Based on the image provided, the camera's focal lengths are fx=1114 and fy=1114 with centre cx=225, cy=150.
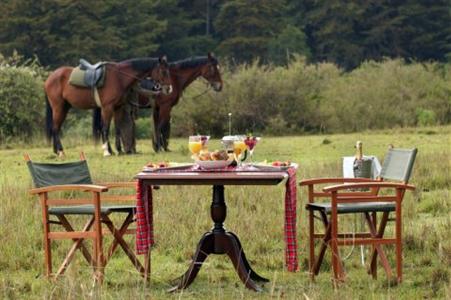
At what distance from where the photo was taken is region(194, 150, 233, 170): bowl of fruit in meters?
7.15

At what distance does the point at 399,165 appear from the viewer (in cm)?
771

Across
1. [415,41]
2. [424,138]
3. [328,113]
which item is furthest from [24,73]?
[415,41]

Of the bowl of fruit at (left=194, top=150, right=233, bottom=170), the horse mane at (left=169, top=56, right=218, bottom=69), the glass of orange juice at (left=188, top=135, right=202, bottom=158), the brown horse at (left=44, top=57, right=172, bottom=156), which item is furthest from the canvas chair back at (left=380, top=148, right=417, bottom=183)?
the horse mane at (left=169, top=56, right=218, bottom=69)

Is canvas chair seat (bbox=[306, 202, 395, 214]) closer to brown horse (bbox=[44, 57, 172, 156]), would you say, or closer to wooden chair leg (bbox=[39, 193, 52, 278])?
wooden chair leg (bbox=[39, 193, 52, 278])

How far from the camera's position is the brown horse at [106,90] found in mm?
19250

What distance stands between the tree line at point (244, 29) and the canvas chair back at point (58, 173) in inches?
1436

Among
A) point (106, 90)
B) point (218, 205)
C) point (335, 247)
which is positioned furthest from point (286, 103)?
point (335, 247)

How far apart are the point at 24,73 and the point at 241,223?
19881mm

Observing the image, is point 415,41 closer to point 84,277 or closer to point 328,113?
point 328,113

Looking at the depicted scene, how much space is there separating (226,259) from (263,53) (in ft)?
134

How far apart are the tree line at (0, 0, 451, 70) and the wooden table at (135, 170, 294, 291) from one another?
37246mm

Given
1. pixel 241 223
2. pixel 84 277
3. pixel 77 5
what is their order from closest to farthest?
pixel 84 277, pixel 241 223, pixel 77 5

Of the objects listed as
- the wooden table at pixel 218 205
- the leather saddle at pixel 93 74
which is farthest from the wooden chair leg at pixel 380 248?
the leather saddle at pixel 93 74

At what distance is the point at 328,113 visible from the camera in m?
29.7
